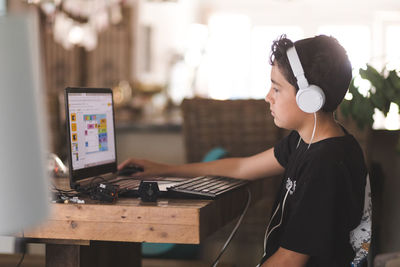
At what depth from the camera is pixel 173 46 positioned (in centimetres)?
971

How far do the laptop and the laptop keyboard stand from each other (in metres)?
0.05

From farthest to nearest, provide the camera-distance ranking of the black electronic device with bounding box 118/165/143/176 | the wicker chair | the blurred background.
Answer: the blurred background, the wicker chair, the black electronic device with bounding box 118/165/143/176

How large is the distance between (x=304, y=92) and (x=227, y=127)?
1728 mm

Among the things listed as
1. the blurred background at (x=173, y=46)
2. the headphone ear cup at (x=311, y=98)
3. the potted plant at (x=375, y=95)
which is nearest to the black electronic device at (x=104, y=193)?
the headphone ear cup at (x=311, y=98)

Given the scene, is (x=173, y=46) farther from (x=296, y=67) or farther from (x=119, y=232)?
(x=119, y=232)

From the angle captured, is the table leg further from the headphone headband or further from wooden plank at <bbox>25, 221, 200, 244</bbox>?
the headphone headband

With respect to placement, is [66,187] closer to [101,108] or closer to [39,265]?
[101,108]

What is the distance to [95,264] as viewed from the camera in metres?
1.93

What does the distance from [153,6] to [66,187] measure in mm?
7821

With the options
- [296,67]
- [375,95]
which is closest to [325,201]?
[296,67]

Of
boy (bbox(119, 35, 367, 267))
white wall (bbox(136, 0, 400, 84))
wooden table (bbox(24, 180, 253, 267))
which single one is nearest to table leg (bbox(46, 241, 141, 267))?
wooden table (bbox(24, 180, 253, 267))

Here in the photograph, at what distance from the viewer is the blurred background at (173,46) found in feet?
21.8

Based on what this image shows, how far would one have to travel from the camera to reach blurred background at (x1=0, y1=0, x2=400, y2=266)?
262 inches

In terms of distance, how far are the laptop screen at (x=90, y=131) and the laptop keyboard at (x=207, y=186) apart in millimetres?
329
